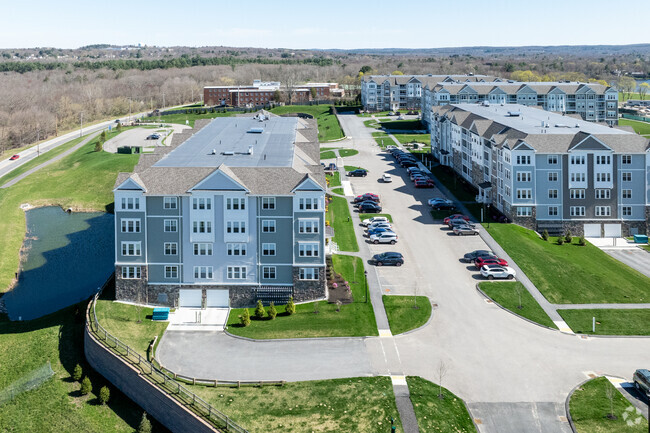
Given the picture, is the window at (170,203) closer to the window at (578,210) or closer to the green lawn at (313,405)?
the green lawn at (313,405)

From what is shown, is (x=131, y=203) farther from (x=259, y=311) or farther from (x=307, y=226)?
(x=307, y=226)

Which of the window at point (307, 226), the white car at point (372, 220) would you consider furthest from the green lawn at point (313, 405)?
the white car at point (372, 220)

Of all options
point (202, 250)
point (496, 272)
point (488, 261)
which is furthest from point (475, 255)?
point (202, 250)

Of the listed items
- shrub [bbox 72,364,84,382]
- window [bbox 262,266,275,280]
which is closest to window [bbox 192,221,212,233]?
window [bbox 262,266,275,280]

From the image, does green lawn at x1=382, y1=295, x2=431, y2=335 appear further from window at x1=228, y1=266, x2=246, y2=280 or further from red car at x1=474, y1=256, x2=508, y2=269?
window at x1=228, y1=266, x2=246, y2=280

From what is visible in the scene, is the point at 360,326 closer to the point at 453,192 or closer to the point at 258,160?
the point at 258,160

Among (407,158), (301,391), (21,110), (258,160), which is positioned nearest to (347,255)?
(258,160)
